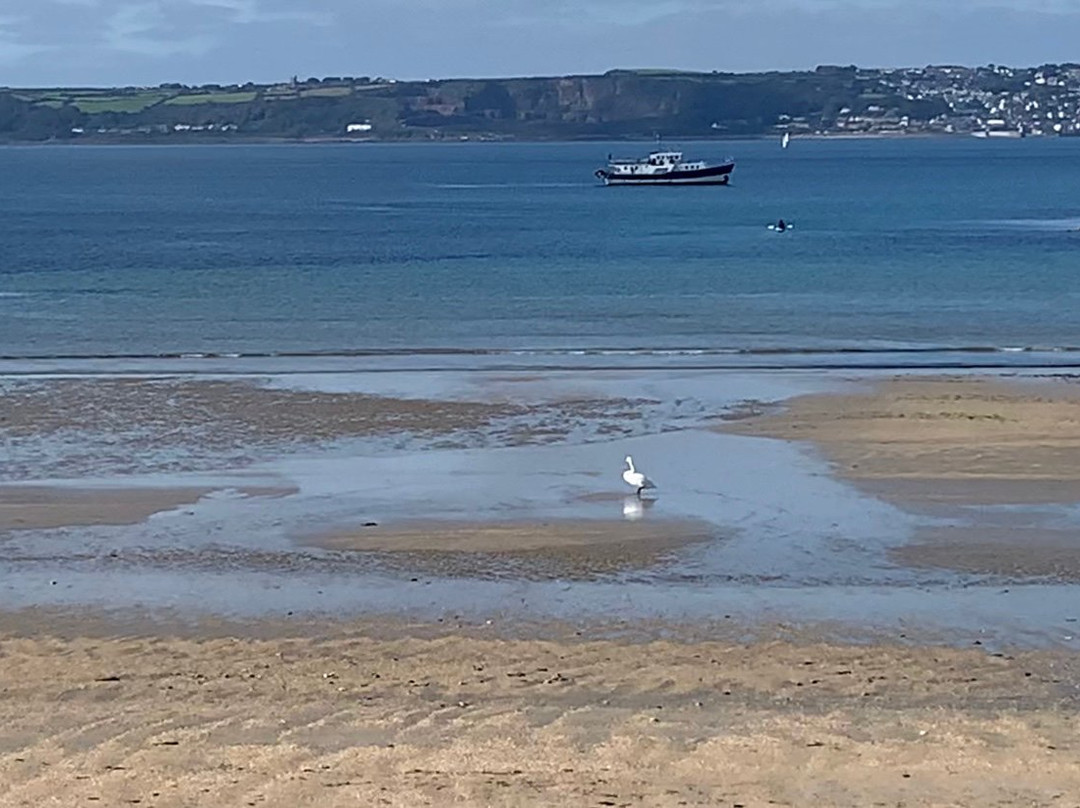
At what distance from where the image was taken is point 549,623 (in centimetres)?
1423

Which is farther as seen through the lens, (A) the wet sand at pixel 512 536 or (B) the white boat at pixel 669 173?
(B) the white boat at pixel 669 173

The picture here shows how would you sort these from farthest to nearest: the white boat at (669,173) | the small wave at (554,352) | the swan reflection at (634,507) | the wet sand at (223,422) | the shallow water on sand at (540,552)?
the white boat at (669,173), the small wave at (554,352), the wet sand at (223,422), the swan reflection at (634,507), the shallow water on sand at (540,552)

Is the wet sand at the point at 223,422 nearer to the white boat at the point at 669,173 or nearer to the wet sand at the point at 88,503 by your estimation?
the wet sand at the point at 88,503

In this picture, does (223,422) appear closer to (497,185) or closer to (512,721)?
(512,721)

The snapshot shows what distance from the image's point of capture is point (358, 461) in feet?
72.5

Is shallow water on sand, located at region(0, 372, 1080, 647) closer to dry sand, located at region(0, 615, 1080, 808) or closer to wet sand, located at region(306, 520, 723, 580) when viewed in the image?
wet sand, located at region(306, 520, 723, 580)

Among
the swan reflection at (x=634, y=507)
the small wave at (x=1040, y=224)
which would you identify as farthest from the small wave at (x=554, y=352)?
the small wave at (x=1040, y=224)

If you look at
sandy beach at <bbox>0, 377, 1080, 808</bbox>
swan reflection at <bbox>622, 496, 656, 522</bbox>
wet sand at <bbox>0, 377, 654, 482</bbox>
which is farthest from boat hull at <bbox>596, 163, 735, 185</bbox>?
swan reflection at <bbox>622, 496, 656, 522</bbox>

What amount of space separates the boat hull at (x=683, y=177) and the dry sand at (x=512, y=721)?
112364mm

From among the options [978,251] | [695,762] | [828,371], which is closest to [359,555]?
[695,762]

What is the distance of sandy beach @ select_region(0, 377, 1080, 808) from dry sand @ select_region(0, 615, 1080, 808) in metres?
0.03

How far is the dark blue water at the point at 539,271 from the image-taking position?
3866 centimetres

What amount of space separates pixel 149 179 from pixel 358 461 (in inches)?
5236

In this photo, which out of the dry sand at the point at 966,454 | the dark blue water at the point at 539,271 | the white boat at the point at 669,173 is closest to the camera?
the dry sand at the point at 966,454
